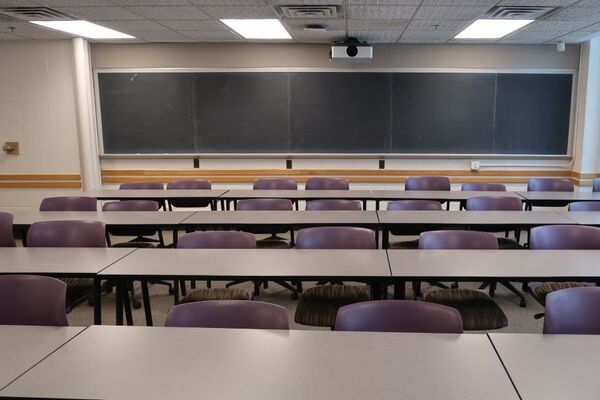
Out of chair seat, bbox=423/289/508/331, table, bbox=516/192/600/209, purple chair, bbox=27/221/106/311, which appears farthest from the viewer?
table, bbox=516/192/600/209

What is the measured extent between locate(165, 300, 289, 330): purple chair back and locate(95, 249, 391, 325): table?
1.78 ft

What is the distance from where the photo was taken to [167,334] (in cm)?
162

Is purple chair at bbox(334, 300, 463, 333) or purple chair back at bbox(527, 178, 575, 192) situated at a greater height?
purple chair back at bbox(527, 178, 575, 192)

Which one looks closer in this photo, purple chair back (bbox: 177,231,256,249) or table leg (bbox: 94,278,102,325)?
table leg (bbox: 94,278,102,325)

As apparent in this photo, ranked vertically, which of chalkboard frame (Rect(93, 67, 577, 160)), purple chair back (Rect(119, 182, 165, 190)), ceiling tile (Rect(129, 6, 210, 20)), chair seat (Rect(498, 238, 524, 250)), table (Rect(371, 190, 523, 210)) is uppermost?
ceiling tile (Rect(129, 6, 210, 20))

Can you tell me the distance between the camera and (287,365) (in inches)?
55.8

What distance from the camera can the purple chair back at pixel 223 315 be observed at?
5.72 ft

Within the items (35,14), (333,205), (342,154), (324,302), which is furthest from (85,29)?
(324,302)

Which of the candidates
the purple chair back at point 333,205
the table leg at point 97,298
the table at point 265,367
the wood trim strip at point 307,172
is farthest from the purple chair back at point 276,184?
the table at point 265,367

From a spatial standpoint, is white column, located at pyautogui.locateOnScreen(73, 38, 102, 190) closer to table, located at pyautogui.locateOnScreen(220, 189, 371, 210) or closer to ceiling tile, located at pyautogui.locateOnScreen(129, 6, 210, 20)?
ceiling tile, located at pyautogui.locateOnScreen(129, 6, 210, 20)

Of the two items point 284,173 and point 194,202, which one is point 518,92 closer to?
point 284,173

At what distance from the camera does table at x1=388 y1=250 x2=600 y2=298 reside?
2258mm

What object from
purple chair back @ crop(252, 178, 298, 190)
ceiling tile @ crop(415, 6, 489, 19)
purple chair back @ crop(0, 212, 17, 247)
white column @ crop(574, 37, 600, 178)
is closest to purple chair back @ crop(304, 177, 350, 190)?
purple chair back @ crop(252, 178, 298, 190)

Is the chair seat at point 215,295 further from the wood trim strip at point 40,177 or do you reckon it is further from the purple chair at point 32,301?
the wood trim strip at point 40,177
